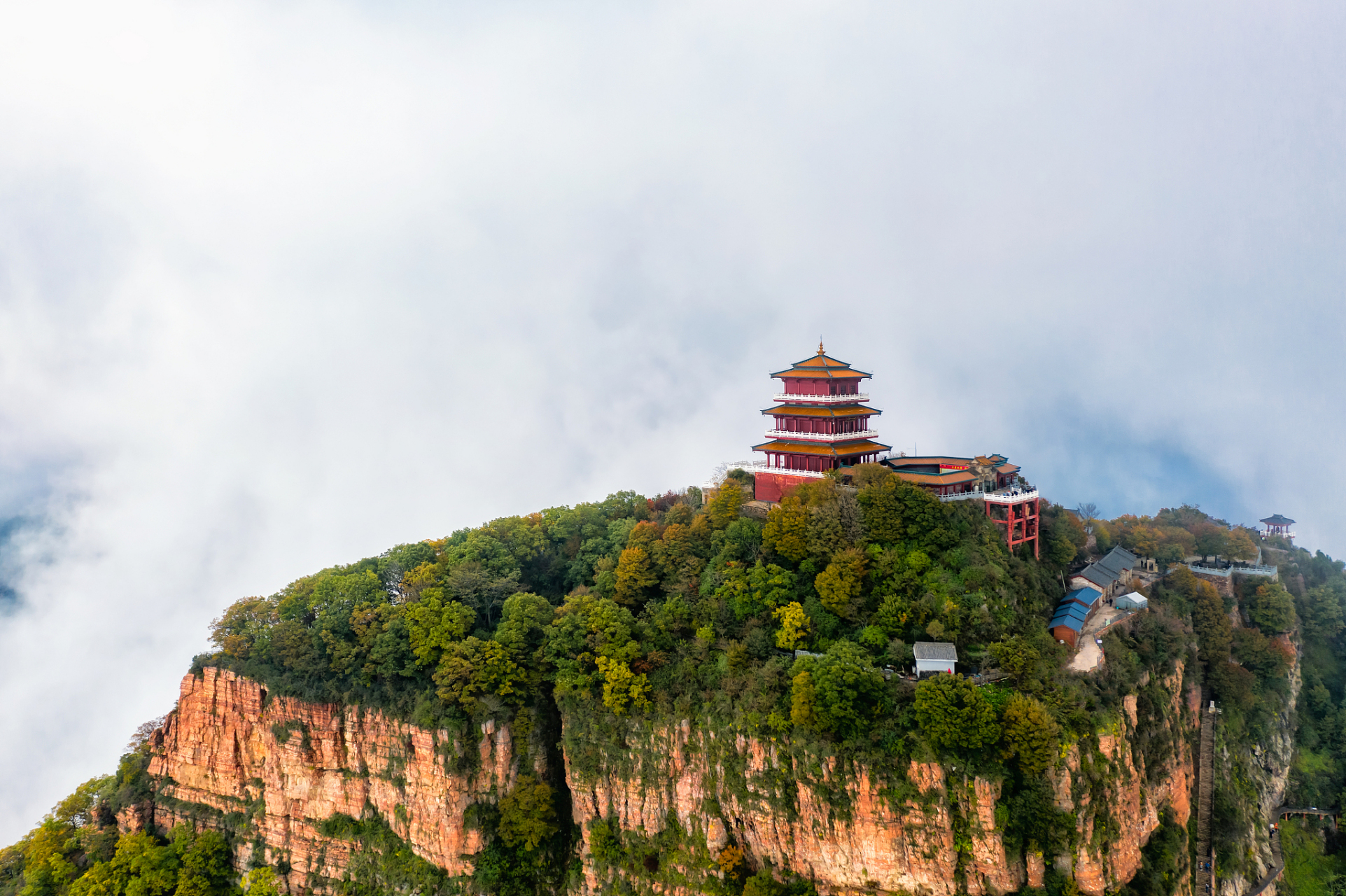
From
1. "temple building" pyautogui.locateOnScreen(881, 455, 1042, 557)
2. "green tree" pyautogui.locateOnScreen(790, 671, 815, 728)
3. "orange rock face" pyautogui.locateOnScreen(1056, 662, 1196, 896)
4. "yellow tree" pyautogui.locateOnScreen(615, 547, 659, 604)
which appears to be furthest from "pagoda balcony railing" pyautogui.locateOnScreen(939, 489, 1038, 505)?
"yellow tree" pyautogui.locateOnScreen(615, 547, 659, 604)

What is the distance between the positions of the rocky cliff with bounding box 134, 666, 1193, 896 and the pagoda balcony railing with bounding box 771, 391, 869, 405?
19.0 metres

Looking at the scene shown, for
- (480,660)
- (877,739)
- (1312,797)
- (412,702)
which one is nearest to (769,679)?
(877,739)

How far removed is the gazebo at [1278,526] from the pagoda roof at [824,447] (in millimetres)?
39127

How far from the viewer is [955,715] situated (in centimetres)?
2442

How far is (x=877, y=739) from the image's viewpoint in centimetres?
2555

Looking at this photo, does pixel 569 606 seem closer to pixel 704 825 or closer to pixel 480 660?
pixel 480 660

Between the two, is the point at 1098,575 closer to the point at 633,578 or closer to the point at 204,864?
the point at 633,578

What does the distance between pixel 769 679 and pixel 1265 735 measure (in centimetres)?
2957

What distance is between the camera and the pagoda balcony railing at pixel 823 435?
39.8 m

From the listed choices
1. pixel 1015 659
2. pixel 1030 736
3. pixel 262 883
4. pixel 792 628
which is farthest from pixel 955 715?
pixel 262 883

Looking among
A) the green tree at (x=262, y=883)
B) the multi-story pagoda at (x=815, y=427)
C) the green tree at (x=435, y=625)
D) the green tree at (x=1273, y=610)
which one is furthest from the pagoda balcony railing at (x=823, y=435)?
the green tree at (x=262, y=883)

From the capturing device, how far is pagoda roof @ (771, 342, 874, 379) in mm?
40781

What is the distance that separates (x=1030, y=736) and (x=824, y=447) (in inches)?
706

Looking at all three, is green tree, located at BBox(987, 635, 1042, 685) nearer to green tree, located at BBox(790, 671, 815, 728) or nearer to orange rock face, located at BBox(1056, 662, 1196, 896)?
orange rock face, located at BBox(1056, 662, 1196, 896)
